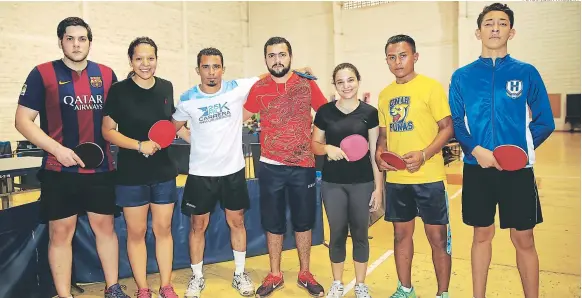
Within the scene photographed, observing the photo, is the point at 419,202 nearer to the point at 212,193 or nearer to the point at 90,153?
the point at 212,193

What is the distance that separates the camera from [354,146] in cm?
279

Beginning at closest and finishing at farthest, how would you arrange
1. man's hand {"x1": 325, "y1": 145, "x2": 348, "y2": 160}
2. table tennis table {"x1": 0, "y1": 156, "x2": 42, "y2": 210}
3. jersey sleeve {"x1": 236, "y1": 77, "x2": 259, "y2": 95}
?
1. man's hand {"x1": 325, "y1": 145, "x2": 348, "y2": 160}
2. jersey sleeve {"x1": 236, "y1": 77, "x2": 259, "y2": 95}
3. table tennis table {"x1": 0, "y1": 156, "x2": 42, "y2": 210}

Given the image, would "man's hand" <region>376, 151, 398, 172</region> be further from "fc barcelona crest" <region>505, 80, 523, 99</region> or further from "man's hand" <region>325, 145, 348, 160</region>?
"fc barcelona crest" <region>505, 80, 523, 99</region>

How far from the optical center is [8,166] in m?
3.96

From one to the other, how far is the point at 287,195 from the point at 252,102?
769 mm

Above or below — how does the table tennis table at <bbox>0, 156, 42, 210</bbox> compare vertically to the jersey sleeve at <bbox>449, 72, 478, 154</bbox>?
below

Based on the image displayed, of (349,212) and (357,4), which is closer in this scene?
(349,212)

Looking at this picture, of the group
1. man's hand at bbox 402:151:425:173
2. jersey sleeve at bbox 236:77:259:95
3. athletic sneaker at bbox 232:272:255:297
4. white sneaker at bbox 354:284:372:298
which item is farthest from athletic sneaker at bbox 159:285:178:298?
man's hand at bbox 402:151:425:173

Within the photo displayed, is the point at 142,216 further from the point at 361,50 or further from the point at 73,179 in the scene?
the point at 361,50

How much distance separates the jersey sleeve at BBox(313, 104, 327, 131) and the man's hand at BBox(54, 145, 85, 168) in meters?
1.58

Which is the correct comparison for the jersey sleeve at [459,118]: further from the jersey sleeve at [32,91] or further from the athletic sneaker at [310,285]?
the jersey sleeve at [32,91]

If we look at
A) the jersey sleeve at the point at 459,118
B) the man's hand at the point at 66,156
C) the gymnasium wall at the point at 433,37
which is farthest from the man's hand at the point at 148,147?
the gymnasium wall at the point at 433,37

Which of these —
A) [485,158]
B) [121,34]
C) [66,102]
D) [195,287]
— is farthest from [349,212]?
[121,34]

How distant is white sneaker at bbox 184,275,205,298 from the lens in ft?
10.9
